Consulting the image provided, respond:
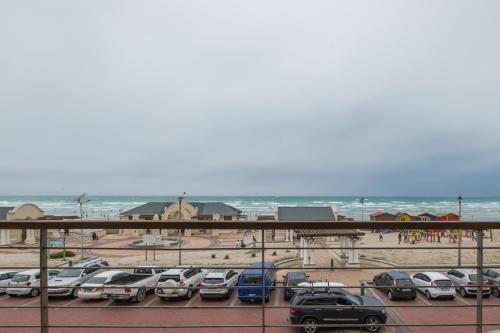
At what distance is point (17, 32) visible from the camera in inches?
285

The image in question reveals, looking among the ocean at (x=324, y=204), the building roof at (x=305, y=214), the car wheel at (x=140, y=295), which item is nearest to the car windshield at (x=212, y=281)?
the car wheel at (x=140, y=295)

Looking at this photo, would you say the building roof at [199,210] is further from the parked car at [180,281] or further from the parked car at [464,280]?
the parked car at [464,280]

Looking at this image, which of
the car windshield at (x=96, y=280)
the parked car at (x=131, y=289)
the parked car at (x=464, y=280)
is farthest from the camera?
the parked car at (x=464, y=280)

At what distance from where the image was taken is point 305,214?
80.9ft

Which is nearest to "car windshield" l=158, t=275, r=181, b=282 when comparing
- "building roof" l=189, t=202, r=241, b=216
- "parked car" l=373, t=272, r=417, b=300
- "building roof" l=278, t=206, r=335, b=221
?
"parked car" l=373, t=272, r=417, b=300

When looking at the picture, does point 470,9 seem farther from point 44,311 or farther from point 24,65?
point 24,65

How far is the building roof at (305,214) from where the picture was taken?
24208 mm

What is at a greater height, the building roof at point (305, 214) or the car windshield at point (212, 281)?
the car windshield at point (212, 281)

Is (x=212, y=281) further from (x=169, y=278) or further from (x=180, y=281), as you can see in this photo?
(x=169, y=278)

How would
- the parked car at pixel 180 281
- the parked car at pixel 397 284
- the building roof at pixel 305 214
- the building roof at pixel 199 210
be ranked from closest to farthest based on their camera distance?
the parked car at pixel 180 281 → the parked car at pixel 397 284 → the building roof at pixel 305 214 → the building roof at pixel 199 210

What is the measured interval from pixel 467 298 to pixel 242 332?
25.0 ft

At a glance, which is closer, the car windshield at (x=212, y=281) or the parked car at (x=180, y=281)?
the parked car at (x=180, y=281)

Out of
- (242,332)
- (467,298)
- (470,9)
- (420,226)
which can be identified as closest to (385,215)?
(467,298)

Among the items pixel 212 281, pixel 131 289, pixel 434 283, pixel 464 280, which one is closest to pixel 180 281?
pixel 212 281
